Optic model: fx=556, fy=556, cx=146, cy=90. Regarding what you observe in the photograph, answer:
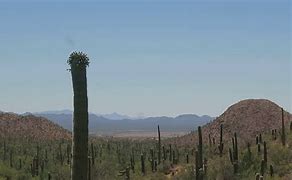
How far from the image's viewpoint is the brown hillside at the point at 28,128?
85700 mm

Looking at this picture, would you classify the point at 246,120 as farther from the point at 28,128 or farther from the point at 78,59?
the point at 78,59

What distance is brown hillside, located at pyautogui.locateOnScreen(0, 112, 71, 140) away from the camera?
281 feet

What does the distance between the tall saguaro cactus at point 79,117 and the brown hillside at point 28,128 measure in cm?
7182

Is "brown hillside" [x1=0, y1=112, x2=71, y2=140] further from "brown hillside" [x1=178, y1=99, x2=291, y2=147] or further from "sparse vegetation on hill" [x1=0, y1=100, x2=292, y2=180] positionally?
"sparse vegetation on hill" [x1=0, y1=100, x2=292, y2=180]

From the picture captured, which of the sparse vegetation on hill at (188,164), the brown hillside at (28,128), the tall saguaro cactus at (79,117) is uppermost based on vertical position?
the brown hillside at (28,128)

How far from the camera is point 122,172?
46719mm

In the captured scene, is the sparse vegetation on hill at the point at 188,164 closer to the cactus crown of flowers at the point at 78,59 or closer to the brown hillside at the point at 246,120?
the cactus crown of flowers at the point at 78,59

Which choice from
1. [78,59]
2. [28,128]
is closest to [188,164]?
[78,59]

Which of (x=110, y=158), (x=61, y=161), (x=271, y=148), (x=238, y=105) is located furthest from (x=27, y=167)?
(x=238, y=105)

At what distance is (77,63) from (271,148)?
3346 centimetres

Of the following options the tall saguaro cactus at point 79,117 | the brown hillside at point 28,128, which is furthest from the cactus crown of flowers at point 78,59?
the brown hillside at point 28,128

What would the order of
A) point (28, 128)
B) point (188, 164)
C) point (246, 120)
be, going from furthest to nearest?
point (28, 128)
point (246, 120)
point (188, 164)

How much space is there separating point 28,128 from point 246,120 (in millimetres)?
35363

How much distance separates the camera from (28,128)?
9106 cm
